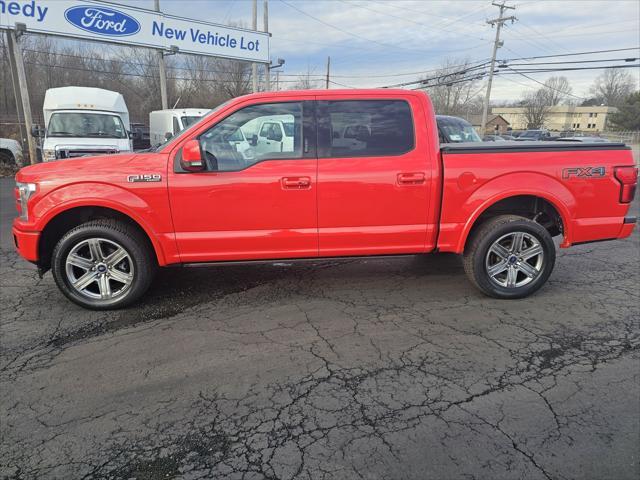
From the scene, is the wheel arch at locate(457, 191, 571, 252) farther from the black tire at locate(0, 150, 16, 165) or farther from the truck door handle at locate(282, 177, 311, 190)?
the black tire at locate(0, 150, 16, 165)

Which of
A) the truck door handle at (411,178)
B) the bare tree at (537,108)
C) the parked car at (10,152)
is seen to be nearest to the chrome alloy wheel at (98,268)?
the truck door handle at (411,178)

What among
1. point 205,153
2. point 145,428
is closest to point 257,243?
point 205,153

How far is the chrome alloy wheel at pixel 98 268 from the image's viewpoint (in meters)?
4.01

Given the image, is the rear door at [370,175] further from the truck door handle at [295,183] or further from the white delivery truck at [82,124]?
the white delivery truck at [82,124]

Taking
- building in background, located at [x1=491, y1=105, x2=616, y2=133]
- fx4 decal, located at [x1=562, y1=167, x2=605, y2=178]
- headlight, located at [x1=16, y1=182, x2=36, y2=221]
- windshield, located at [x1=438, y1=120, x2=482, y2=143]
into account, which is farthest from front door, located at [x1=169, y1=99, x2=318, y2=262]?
building in background, located at [x1=491, y1=105, x2=616, y2=133]

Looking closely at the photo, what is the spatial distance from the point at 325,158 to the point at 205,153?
3.58 feet

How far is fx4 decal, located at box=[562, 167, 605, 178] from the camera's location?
4.24 meters

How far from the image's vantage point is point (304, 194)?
157 inches

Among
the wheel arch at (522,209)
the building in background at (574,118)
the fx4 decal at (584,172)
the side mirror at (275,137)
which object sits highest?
the building in background at (574,118)

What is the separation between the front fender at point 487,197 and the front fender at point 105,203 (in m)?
2.66

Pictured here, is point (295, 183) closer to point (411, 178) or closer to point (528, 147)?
point (411, 178)

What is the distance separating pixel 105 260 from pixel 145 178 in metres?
0.90

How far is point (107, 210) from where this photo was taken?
159 inches

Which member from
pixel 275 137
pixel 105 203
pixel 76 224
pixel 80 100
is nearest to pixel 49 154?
pixel 80 100
